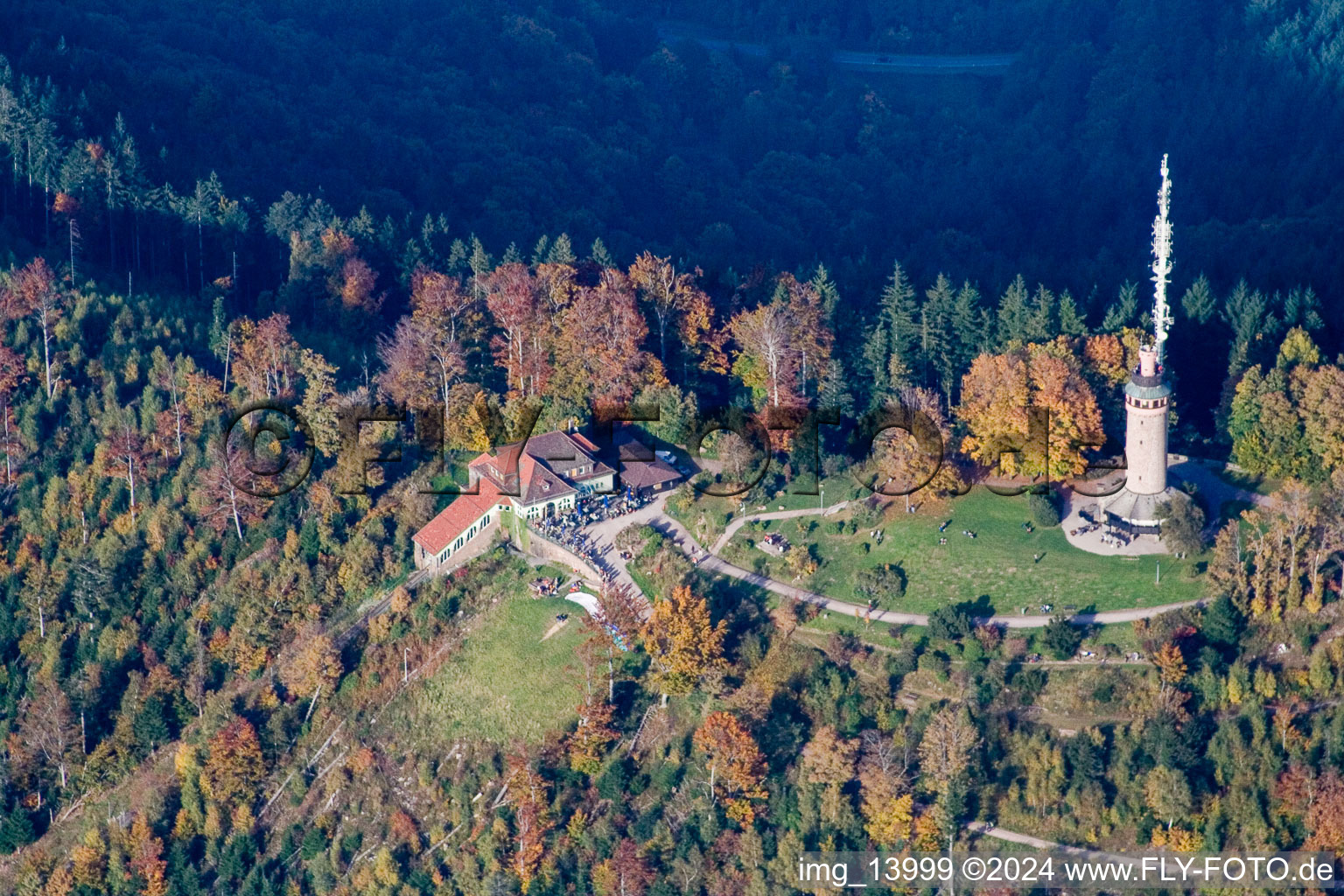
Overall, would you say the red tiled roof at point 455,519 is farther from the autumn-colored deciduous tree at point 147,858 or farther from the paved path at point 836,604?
the autumn-colored deciduous tree at point 147,858

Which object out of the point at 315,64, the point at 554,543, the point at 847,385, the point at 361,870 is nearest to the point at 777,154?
the point at 315,64

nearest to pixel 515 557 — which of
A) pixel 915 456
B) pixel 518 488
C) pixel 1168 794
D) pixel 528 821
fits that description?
pixel 518 488

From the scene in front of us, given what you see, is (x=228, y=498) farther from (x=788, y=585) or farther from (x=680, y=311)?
(x=788, y=585)

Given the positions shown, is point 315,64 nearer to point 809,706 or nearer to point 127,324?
point 127,324

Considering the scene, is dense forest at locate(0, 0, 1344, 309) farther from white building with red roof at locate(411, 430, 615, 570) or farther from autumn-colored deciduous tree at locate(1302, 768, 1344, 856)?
autumn-colored deciduous tree at locate(1302, 768, 1344, 856)

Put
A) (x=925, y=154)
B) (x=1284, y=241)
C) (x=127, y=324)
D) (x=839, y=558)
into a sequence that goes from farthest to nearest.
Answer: (x=925, y=154) < (x=1284, y=241) < (x=127, y=324) < (x=839, y=558)

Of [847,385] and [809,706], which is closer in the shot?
[809,706]
